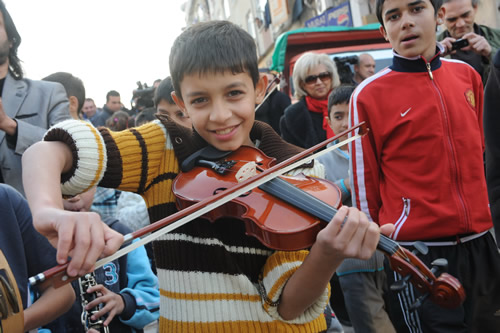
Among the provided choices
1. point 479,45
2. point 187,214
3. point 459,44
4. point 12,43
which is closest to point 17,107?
point 12,43

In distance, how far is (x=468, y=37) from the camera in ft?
9.70

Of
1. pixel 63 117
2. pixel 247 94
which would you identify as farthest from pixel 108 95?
pixel 247 94

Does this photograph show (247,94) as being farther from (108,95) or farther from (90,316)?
(108,95)

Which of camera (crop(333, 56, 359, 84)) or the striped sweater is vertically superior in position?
the striped sweater

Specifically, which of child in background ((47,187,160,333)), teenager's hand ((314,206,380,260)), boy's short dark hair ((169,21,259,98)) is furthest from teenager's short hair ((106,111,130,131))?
teenager's hand ((314,206,380,260))

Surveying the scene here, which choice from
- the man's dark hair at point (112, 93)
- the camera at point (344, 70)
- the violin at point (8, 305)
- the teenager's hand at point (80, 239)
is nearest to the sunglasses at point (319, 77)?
the camera at point (344, 70)

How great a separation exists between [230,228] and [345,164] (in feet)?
5.65

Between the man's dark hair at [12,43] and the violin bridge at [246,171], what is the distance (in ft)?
5.40

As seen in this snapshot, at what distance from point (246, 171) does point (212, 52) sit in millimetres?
341

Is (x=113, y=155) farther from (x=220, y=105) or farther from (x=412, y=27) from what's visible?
(x=412, y=27)

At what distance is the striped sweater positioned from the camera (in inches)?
52.7

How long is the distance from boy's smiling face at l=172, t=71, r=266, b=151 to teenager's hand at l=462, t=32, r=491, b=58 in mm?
2035

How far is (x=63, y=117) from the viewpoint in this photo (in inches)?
99.3

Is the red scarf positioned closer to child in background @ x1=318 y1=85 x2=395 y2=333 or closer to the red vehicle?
child in background @ x1=318 y1=85 x2=395 y2=333
